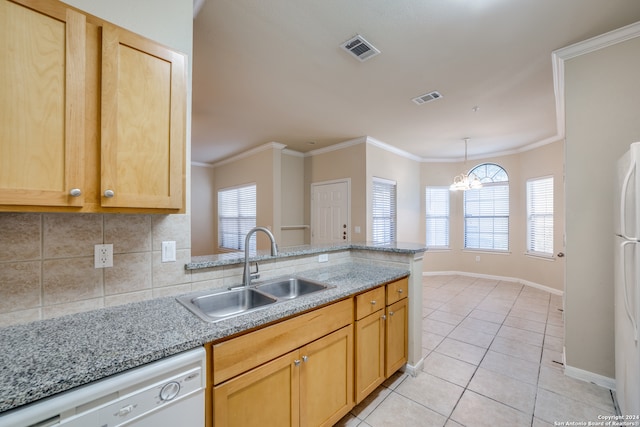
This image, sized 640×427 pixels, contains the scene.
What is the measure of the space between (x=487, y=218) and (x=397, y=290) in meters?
4.81

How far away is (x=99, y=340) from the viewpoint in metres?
1.03

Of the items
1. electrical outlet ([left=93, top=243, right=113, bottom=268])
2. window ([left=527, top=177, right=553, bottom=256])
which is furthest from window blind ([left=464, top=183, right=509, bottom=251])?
electrical outlet ([left=93, top=243, right=113, bottom=268])

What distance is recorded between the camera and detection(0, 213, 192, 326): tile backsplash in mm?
1166

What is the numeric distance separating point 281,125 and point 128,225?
3.01 meters

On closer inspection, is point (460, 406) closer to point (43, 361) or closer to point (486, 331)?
point (486, 331)

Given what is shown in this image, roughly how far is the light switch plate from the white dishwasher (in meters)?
0.71

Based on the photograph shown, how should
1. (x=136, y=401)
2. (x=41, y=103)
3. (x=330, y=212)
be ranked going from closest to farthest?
(x=136, y=401) → (x=41, y=103) → (x=330, y=212)

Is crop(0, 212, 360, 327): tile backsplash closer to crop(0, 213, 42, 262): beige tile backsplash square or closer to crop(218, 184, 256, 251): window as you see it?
crop(0, 213, 42, 262): beige tile backsplash square

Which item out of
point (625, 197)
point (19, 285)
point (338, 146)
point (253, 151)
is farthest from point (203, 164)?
point (625, 197)

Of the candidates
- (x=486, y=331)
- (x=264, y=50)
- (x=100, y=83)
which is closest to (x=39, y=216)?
(x=100, y=83)

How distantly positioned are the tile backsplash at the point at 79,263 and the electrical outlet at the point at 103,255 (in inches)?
0.7

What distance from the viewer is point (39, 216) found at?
1.22 m

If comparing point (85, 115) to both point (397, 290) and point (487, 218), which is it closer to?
point (397, 290)

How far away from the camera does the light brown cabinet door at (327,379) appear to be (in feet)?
4.82
